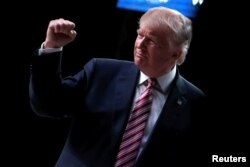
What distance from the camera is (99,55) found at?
8.10 ft

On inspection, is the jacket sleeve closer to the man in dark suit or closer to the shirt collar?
the man in dark suit

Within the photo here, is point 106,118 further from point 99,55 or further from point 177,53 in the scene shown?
point 99,55

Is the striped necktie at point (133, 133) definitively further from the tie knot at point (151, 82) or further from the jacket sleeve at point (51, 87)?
the jacket sleeve at point (51, 87)

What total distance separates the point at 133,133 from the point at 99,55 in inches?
49.8

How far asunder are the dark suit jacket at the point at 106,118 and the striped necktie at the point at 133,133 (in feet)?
0.06

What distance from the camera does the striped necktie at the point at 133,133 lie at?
1259 millimetres

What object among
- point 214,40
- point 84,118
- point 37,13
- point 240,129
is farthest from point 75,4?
point 240,129

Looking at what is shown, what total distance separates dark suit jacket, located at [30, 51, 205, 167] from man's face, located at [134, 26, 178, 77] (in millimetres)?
67

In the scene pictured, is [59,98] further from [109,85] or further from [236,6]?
[236,6]

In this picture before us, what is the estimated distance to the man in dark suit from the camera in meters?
1.26

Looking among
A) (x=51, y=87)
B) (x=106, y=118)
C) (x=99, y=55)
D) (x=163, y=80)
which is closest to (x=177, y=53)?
(x=163, y=80)

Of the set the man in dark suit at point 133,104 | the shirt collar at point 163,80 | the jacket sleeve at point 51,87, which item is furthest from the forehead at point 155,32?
the jacket sleeve at point 51,87

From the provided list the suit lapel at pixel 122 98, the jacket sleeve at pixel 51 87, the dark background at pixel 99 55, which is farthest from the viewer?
the dark background at pixel 99 55

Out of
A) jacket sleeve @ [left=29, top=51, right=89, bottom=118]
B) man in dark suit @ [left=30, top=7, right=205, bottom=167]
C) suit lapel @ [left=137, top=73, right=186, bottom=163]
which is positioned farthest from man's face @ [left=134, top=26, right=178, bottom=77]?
jacket sleeve @ [left=29, top=51, right=89, bottom=118]
